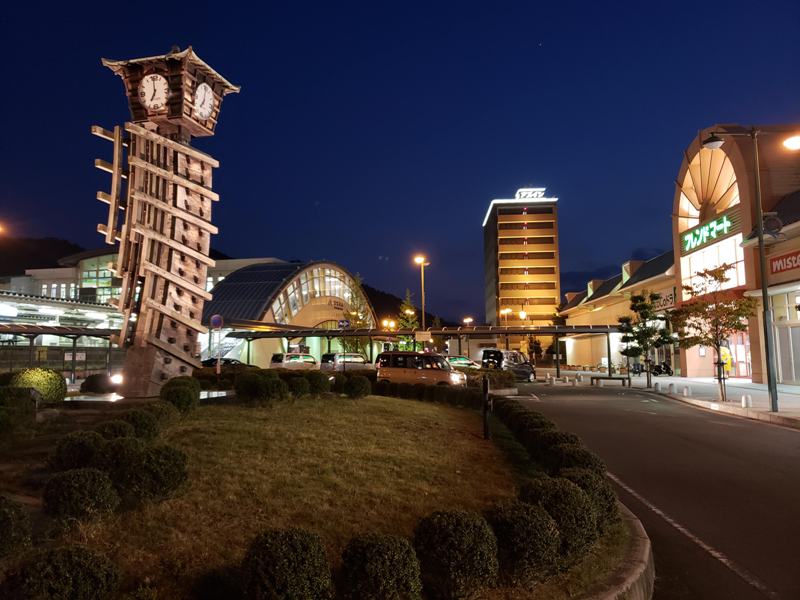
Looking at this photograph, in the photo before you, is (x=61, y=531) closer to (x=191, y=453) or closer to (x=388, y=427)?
(x=191, y=453)

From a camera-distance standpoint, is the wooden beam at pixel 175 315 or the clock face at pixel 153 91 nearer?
the wooden beam at pixel 175 315

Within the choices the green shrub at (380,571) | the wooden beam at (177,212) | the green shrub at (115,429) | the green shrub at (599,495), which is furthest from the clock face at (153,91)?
the green shrub at (380,571)

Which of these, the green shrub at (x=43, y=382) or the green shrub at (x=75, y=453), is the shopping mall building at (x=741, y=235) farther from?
the green shrub at (x=75, y=453)

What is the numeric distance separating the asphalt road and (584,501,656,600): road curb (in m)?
0.15

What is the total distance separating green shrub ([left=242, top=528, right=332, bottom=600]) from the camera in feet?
12.7

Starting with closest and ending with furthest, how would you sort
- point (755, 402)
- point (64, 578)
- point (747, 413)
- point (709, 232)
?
point (64, 578)
point (747, 413)
point (755, 402)
point (709, 232)

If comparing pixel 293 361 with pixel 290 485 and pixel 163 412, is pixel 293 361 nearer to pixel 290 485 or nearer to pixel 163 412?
pixel 163 412

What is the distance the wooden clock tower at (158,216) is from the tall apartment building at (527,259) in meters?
104

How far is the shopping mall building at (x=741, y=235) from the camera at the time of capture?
97.8 ft

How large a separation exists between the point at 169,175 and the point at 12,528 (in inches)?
500

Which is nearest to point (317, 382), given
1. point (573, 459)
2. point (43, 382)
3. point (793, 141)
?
point (43, 382)

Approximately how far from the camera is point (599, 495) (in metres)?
6.07

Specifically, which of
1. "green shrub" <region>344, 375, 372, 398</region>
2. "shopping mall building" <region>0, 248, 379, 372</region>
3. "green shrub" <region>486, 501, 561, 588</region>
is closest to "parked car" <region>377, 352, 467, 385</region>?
"green shrub" <region>344, 375, 372, 398</region>

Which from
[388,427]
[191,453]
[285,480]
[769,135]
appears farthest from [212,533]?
[769,135]
